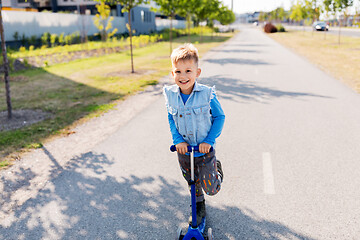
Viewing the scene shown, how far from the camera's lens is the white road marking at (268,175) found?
4.00 m

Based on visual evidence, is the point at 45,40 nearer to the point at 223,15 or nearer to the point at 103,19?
the point at 103,19

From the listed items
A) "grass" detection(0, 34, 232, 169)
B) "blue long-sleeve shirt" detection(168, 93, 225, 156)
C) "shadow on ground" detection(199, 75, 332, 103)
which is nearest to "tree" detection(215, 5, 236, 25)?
"grass" detection(0, 34, 232, 169)

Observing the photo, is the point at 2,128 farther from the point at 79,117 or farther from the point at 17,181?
the point at 17,181

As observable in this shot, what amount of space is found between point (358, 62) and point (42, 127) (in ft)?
54.6

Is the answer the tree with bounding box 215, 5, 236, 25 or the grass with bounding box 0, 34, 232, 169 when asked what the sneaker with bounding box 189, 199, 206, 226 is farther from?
the tree with bounding box 215, 5, 236, 25

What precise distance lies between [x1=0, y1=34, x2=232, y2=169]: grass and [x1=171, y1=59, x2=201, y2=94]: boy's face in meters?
3.60

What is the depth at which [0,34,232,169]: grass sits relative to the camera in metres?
6.05

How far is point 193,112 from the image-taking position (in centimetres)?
278

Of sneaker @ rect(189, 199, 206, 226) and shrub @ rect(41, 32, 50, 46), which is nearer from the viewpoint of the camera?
sneaker @ rect(189, 199, 206, 226)

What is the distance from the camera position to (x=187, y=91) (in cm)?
281

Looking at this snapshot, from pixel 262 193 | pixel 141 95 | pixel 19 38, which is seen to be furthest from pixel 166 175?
pixel 19 38

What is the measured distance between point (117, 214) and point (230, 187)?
151 centimetres

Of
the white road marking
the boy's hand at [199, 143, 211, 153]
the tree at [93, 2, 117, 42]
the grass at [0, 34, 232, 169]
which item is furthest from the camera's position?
the tree at [93, 2, 117, 42]

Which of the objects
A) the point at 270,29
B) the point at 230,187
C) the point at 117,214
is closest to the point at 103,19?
the point at 230,187
